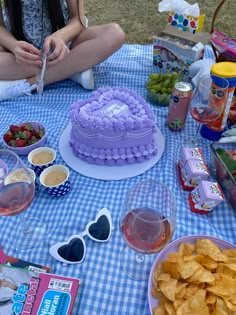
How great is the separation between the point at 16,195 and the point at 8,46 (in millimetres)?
1003

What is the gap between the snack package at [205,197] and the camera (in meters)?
0.96

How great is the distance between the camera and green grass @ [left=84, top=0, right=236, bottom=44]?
264 centimetres

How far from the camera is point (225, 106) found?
45.7 inches

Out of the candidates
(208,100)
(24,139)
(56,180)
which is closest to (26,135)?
(24,139)

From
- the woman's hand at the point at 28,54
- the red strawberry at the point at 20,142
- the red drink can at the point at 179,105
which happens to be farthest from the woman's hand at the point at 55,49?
the red drink can at the point at 179,105

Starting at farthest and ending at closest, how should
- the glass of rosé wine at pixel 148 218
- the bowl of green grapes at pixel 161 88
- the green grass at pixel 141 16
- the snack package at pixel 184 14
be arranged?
the green grass at pixel 141 16, the snack package at pixel 184 14, the bowl of green grapes at pixel 161 88, the glass of rosé wine at pixel 148 218

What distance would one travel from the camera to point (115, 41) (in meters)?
1.60

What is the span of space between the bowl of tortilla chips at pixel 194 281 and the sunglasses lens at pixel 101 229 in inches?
7.8

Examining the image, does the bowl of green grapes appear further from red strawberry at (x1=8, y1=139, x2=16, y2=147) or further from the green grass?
the green grass

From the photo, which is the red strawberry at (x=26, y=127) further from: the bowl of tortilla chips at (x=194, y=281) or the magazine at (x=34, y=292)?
the bowl of tortilla chips at (x=194, y=281)

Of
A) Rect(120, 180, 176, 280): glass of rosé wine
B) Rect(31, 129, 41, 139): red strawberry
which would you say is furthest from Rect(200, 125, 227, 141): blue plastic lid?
Rect(31, 129, 41, 139): red strawberry

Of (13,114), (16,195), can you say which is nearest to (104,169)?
(16,195)

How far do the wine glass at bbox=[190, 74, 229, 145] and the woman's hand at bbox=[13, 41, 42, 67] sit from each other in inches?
25.9

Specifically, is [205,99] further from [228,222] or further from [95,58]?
[95,58]
